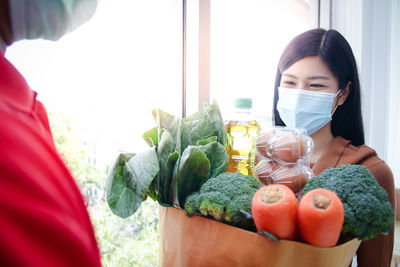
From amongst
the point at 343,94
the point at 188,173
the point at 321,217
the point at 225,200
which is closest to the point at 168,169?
the point at 188,173

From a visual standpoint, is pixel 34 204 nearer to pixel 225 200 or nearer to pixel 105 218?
pixel 225 200

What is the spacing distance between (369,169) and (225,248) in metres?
0.66

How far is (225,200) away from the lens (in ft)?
1.53

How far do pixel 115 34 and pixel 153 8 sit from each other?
253mm

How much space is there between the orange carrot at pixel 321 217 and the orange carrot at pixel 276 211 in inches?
0.7

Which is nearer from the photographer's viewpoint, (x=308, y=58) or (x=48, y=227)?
(x=48, y=227)

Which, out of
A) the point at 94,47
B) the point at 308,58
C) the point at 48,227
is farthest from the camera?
the point at 94,47

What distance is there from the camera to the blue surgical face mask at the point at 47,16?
0.40 m

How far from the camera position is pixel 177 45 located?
1.35 metres

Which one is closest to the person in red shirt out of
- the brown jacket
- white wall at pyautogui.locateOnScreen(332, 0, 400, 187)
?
the brown jacket

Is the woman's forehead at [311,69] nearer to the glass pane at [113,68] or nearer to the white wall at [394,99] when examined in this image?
the glass pane at [113,68]

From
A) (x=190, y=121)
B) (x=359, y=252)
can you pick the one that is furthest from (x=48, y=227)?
(x=359, y=252)

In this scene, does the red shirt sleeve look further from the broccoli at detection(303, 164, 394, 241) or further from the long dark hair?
the long dark hair

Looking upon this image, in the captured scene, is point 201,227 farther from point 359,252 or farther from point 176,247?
point 359,252
